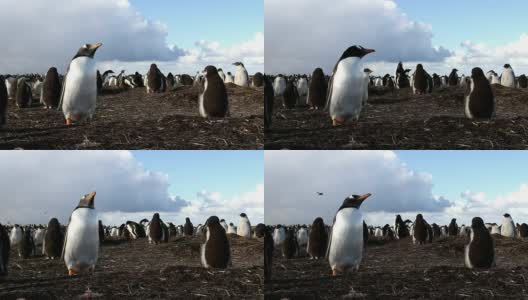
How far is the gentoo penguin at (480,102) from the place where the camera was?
6.28 meters

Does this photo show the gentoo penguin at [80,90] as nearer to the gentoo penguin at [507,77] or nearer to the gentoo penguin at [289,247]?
the gentoo penguin at [289,247]

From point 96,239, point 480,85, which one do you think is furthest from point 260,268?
point 480,85

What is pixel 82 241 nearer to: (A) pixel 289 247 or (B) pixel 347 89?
(A) pixel 289 247

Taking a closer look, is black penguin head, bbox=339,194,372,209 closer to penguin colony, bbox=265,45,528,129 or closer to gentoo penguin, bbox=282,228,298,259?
penguin colony, bbox=265,45,528,129

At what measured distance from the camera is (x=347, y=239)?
17.3 ft

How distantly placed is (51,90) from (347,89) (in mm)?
4700

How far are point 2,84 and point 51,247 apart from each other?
196 cm

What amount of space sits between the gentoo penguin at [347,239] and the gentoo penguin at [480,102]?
5.82 feet

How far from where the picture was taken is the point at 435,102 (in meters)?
8.72

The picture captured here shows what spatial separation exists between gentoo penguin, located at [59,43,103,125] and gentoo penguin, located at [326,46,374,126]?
211cm

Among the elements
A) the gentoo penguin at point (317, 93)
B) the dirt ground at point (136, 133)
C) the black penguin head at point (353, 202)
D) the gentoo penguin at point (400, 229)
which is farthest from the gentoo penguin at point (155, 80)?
the black penguin head at point (353, 202)

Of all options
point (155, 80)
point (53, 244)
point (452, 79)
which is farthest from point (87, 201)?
point (452, 79)

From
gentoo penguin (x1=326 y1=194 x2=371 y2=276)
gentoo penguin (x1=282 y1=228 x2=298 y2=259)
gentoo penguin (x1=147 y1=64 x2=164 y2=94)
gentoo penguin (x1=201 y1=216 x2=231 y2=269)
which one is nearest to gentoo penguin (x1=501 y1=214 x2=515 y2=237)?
gentoo penguin (x1=147 y1=64 x2=164 y2=94)

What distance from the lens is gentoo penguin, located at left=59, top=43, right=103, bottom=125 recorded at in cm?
567
